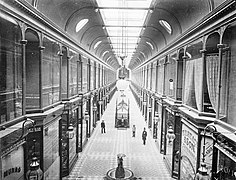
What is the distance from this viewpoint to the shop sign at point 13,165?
210 inches

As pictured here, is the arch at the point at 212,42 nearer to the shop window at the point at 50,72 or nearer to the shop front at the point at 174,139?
the shop front at the point at 174,139

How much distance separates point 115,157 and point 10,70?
9.67 meters

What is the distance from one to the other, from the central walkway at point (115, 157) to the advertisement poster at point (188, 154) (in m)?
2.12

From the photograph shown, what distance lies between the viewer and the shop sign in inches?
210

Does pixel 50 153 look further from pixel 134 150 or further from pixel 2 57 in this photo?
pixel 134 150

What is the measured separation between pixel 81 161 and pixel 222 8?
36.2 feet

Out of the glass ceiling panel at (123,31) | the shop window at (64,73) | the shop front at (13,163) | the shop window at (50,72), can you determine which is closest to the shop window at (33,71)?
the shop window at (50,72)

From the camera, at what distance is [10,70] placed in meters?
6.15

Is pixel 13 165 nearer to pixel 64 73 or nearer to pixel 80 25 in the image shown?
pixel 64 73

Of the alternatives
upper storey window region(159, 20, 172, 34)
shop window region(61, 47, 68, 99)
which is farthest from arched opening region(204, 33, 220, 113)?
shop window region(61, 47, 68, 99)

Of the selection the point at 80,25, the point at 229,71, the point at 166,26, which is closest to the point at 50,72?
the point at 80,25

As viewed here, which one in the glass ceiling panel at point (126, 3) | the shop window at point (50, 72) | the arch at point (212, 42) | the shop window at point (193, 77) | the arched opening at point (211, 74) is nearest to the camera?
the arched opening at point (211, 74)

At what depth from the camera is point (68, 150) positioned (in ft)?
38.3

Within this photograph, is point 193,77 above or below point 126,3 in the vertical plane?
below
